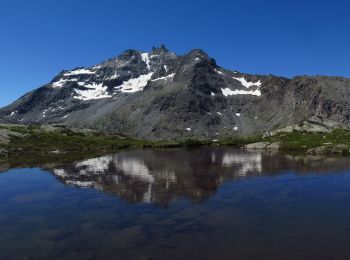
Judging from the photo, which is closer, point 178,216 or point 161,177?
point 178,216

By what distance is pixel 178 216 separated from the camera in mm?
42531

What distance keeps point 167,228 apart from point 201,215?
6.23 m

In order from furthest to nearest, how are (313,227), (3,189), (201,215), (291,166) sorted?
A: (291,166) < (3,189) < (201,215) < (313,227)

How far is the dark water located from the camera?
31.5 metres

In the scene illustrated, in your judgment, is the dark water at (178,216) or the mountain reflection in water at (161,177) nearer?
the dark water at (178,216)

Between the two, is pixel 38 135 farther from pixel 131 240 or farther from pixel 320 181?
pixel 131 240

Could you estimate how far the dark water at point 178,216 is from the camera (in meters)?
31.5

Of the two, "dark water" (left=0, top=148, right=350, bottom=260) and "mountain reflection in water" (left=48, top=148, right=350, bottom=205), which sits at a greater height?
"mountain reflection in water" (left=48, top=148, right=350, bottom=205)

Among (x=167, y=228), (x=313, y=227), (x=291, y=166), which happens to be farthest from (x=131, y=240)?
(x=291, y=166)

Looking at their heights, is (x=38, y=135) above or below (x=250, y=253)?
above

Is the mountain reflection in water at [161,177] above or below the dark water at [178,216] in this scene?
above

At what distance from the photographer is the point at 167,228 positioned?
37781mm

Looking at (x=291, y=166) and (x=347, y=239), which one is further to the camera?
(x=291, y=166)

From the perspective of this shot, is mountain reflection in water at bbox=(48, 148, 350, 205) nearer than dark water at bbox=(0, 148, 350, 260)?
No
